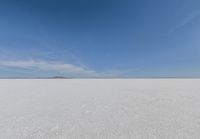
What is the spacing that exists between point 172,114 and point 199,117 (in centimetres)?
43

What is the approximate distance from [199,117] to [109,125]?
5.50ft

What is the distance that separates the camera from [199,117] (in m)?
2.38

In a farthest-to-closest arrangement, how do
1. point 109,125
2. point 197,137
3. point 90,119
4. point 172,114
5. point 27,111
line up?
point 27,111 → point 172,114 → point 90,119 → point 109,125 → point 197,137

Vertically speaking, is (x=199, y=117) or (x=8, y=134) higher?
(x=199, y=117)

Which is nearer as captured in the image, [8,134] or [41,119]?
[8,134]

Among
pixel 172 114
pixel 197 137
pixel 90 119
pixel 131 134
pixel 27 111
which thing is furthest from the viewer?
pixel 27 111

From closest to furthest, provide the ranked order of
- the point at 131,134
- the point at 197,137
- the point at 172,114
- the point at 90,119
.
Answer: the point at 197,137 < the point at 131,134 < the point at 90,119 < the point at 172,114

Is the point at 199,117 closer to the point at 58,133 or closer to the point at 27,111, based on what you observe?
the point at 58,133

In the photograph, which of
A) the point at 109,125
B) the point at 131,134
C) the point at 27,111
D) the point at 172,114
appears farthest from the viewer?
the point at 27,111

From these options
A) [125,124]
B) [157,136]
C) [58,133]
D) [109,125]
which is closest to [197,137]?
[157,136]

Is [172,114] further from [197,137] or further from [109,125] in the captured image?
[109,125]

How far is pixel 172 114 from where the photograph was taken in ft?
8.55

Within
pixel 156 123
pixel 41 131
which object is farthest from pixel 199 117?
pixel 41 131

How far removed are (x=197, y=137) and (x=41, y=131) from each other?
6.87ft
